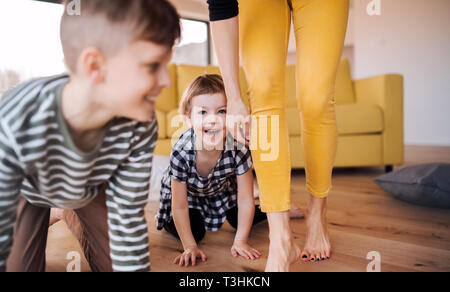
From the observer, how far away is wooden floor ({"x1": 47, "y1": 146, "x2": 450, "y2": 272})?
0.99 meters

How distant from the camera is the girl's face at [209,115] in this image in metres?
1.18

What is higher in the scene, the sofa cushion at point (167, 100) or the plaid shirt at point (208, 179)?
the sofa cushion at point (167, 100)

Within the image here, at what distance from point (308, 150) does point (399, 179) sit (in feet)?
2.93

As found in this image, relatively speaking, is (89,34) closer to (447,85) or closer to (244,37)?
(244,37)

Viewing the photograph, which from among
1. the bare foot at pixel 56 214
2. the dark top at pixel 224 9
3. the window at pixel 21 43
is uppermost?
the window at pixel 21 43

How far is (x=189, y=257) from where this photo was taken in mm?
1049

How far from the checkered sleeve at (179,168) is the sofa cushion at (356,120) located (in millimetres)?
1373

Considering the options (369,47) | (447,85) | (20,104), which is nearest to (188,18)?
(369,47)

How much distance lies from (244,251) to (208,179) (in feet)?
0.93

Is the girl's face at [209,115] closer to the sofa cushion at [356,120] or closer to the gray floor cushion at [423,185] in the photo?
the gray floor cushion at [423,185]

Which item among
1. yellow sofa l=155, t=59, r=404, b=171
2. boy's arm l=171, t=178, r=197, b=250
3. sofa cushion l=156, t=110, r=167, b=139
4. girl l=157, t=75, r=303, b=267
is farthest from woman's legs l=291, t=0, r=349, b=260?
sofa cushion l=156, t=110, r=167, b=139

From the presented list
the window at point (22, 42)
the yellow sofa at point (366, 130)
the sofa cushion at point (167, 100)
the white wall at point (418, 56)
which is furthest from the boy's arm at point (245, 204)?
the white wall at point (418, 56)

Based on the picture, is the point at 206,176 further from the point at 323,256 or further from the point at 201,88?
the point at 323,256

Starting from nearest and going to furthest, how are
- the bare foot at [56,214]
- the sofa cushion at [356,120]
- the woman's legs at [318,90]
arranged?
the woman's legs at [318,90] → the bare foot at [56,214] → the sofa cushion at [356,120]
